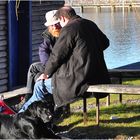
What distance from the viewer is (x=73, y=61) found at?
722cm

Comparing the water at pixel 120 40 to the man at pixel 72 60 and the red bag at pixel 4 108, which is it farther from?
the red bag at pixel 4 108

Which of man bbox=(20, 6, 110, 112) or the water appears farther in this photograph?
the water

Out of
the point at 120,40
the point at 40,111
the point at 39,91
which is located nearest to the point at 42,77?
the point at 39,91

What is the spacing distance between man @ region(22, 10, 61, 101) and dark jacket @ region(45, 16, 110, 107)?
1.85 feet

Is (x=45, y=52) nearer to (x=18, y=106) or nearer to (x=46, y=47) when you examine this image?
(x=46, y=47)

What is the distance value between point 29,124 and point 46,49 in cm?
179

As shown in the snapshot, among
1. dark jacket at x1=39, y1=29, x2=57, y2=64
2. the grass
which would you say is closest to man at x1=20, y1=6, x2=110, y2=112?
the grass

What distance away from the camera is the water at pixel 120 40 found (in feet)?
50.9

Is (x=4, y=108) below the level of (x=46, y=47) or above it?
below

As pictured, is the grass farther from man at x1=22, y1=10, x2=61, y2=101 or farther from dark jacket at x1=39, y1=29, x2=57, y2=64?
dark jacket at x1=39, y1=29, x2=57, y2=64

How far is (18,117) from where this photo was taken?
6.84 m

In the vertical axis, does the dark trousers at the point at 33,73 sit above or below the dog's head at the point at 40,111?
above

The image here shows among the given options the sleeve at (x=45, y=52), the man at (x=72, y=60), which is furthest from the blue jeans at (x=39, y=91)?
the sleeve at (x=45, y=52)

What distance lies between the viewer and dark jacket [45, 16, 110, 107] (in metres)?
7.12
